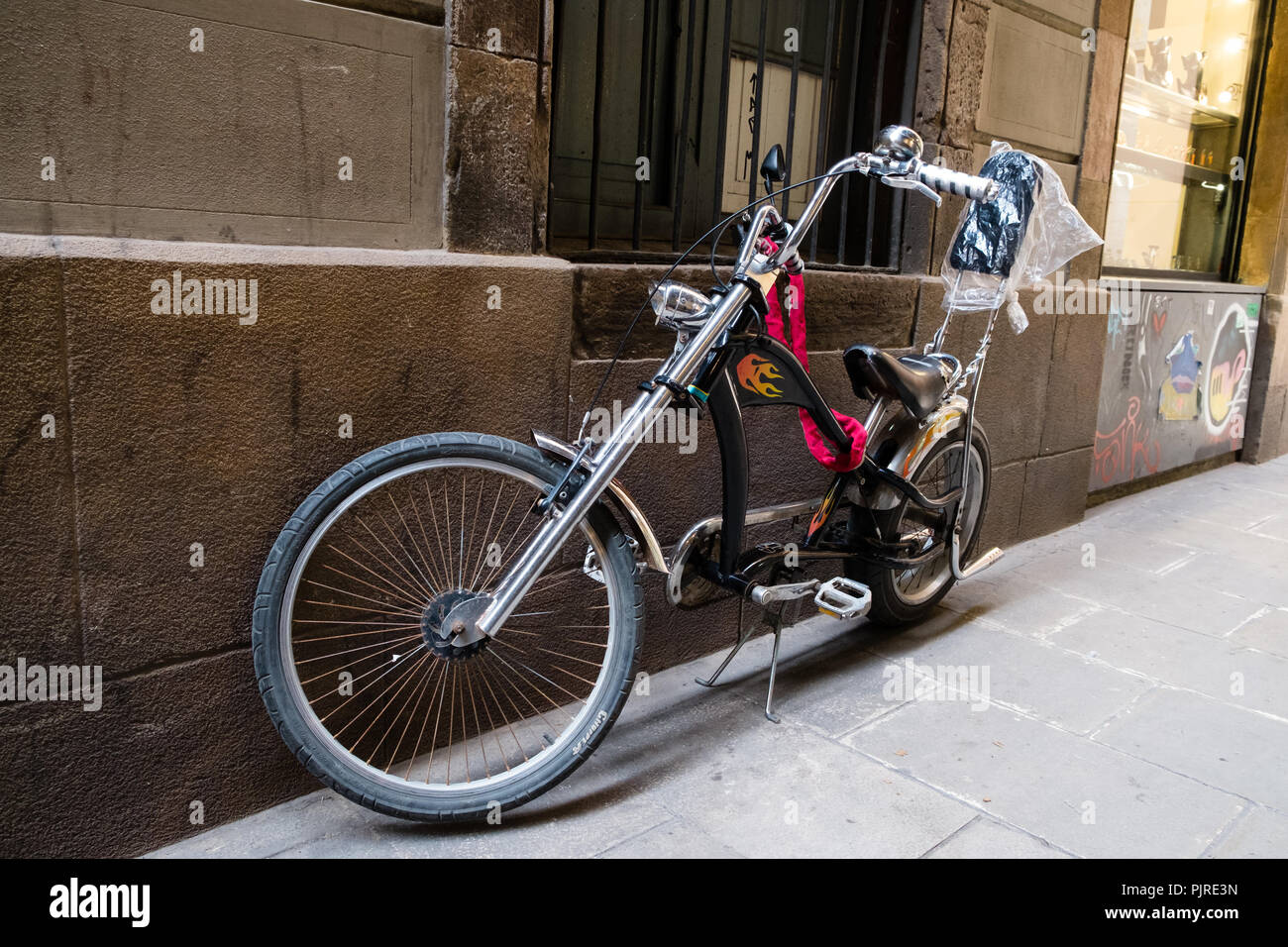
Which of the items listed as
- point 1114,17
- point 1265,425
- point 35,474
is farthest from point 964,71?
point 1265,425

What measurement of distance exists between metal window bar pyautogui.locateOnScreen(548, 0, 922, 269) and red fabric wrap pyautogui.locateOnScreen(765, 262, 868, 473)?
889 millimetres

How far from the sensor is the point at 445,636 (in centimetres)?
244

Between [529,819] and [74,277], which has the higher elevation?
[74,277]

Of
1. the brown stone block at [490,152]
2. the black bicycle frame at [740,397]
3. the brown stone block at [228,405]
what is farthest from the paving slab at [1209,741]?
the brown stone block at [490,152]

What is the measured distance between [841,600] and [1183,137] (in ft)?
18.1

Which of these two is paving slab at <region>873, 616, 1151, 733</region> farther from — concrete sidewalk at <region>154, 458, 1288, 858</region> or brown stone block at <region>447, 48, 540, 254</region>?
brown stone block at <region>447, 48, 540, 254</region>

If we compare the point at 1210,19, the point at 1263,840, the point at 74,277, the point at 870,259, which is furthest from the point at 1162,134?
the point at 74,277

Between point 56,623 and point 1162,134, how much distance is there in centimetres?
712

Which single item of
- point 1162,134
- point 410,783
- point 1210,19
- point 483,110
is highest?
point 1210,19

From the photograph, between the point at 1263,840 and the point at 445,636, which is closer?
the point at 445,636

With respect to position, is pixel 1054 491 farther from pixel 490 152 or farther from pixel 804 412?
pixel 490 152

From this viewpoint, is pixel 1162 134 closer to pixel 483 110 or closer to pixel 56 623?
pixel 483 110

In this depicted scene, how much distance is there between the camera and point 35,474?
2084 mm

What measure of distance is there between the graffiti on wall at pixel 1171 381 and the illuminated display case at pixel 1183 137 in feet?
1.17
